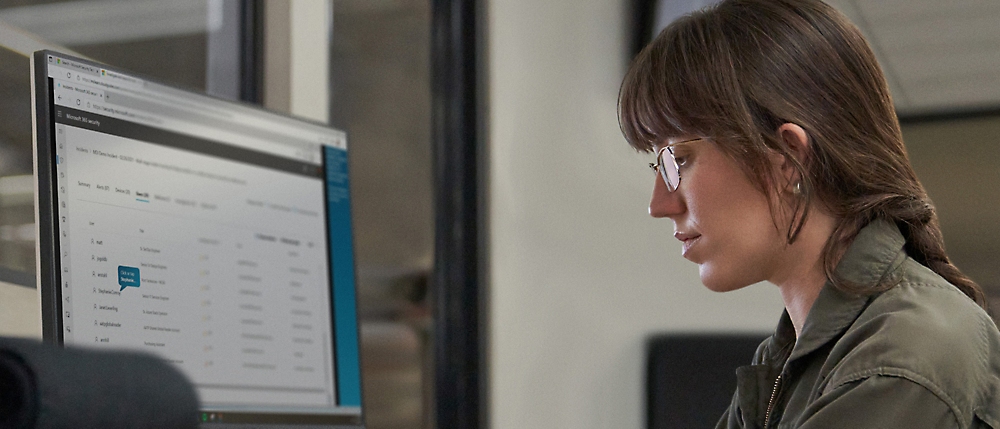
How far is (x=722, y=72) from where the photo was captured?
87cm

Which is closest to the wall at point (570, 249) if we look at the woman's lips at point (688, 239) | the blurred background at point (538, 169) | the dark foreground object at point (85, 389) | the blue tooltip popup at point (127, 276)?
the blurred background at point (538, 169)

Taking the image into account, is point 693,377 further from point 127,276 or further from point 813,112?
point 127,276

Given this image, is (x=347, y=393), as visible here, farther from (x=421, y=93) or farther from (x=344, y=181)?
(x=421, y=93)

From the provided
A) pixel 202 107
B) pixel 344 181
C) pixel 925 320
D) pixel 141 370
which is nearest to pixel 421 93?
pixel 344 181

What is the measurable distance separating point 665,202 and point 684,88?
127 millimetres

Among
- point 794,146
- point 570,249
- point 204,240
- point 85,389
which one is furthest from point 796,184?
point 570,249

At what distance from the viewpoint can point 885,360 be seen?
2.32ft

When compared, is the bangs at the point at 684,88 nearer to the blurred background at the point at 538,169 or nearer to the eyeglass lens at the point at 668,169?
the eyeglass lens at the point at 668,169

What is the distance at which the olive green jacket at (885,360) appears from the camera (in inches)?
27.3

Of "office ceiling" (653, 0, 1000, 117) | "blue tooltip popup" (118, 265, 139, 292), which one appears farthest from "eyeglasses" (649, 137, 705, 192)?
"office ceiling" (653, 0, 1000, 117)

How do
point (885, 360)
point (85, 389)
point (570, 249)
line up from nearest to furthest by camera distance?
1. point (85, 389)
2. point (885, 360)
3. point (570, 249)

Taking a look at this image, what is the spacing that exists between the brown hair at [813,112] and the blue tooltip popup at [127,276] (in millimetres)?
583

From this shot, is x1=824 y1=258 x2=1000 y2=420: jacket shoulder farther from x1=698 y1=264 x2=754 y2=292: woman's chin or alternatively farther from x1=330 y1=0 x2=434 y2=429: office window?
x1=330 y1=0 x2=434 y2=429: office window

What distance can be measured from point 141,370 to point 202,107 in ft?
2.82
